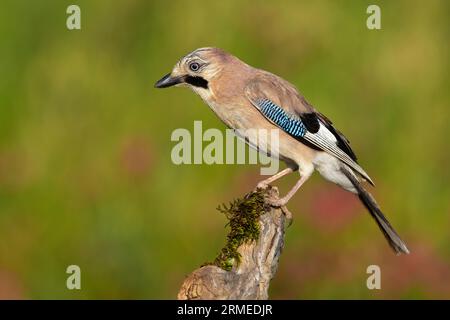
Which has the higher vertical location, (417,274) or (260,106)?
(260,106)

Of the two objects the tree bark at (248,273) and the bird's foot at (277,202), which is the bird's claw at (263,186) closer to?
the bird's foot at (277,202)

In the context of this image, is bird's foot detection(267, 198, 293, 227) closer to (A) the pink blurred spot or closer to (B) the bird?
(B) the bird

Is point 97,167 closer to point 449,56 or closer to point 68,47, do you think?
point 68,47

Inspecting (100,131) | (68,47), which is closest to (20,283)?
(100,131)

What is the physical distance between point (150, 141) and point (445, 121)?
11.5 ft

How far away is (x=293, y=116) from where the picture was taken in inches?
A: 365

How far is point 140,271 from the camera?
11570 millimetres

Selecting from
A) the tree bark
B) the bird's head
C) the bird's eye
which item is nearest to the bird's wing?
the bird's head

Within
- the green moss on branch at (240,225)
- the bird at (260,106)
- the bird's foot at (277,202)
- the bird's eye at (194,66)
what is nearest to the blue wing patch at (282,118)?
the bird at (260,106)

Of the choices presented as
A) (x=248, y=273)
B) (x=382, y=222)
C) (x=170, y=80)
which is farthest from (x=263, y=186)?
(x=248, y=273)

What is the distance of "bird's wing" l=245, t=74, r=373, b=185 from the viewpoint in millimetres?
9195

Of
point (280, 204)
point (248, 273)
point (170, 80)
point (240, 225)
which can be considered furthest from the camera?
point (170, 80)

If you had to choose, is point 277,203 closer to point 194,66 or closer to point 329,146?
point 329,146

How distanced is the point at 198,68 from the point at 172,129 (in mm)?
3150
